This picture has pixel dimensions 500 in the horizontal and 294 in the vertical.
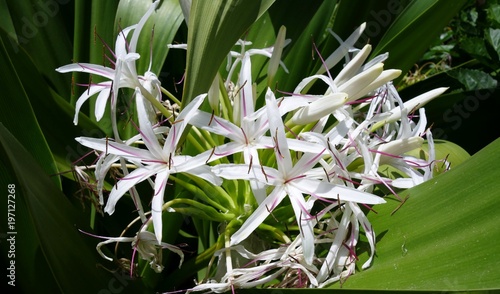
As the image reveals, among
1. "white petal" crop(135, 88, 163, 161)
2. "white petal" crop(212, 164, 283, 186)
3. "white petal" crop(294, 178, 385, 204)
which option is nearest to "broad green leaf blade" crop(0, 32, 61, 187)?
"white petal" crop(135, 88, 163, 161)

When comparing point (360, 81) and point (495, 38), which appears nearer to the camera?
point (360, 81)

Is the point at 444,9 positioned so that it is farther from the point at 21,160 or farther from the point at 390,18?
the point at 21,160

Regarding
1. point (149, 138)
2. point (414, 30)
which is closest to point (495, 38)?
point (414, 30)

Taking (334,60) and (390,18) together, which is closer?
(334,60)

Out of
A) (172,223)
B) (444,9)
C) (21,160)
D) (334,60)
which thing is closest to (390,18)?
(444,9)

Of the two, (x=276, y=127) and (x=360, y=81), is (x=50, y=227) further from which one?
(x=360, y=81)

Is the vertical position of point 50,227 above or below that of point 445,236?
above

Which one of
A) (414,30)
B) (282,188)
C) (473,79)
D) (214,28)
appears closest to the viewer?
(214,28)
